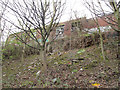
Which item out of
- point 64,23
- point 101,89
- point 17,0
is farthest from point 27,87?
point 64,23

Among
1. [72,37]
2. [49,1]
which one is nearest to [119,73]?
[49,1]

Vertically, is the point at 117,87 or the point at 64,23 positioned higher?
the point at 64,23

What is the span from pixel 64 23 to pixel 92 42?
524 cm

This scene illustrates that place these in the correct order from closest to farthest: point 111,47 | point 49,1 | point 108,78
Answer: point 108,78 < point 49,1 < point 111,47

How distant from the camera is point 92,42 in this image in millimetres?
7301

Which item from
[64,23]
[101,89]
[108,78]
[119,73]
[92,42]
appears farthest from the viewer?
[64,23]

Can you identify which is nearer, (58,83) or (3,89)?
(58,83)

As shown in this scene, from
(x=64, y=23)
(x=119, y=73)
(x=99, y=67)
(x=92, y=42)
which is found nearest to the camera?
(x=119, y=73)

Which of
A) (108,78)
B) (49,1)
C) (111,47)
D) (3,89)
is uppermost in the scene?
(49,1)

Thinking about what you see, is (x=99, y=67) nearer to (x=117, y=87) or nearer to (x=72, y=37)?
(x=117, y=87)

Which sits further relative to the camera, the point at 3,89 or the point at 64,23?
the point at 64,23

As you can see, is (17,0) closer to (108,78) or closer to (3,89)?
(3,89)

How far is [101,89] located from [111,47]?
13.8 feet

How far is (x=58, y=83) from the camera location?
3.02m
